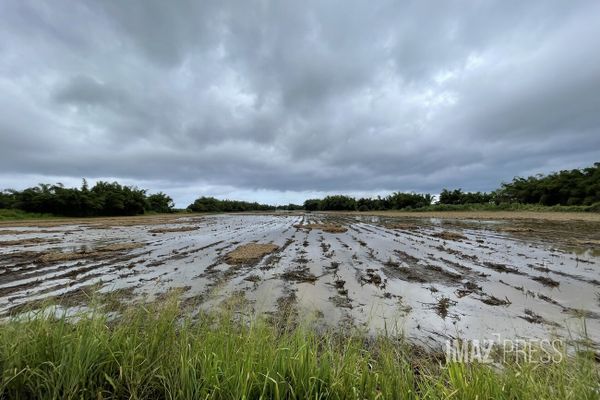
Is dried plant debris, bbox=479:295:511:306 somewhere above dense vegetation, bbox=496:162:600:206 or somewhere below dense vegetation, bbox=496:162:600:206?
below

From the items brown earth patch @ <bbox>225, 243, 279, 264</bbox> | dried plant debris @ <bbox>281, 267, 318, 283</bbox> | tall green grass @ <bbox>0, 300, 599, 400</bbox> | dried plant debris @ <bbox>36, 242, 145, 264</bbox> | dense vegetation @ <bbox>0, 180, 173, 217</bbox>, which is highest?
dense vegetation @ <bbox>0, 180, 173, 217</bbox>

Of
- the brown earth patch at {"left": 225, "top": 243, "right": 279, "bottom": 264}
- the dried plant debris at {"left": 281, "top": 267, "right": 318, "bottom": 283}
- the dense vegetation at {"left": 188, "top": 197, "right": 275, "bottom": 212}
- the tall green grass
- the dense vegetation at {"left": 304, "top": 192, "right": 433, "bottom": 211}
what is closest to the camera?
the tall green grass

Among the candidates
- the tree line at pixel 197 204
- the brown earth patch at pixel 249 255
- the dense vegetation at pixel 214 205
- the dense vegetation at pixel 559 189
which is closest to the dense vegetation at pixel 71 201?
the tree line at pixel 197 204

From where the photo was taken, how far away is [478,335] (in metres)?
4.37

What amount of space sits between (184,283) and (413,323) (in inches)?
236

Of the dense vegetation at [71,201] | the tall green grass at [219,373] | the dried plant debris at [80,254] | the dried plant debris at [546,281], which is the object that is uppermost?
the dense vegetation at [71,201]

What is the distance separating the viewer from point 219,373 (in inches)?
95.5

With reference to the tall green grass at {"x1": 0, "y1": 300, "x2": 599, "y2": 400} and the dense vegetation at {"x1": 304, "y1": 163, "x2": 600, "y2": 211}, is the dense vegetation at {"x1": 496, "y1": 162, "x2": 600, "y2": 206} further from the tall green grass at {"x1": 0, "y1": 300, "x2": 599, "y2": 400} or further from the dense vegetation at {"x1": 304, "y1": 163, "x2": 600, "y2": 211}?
the tall green grass at {"x1": 0, "y1": 300, "x2": 599, "y2": 400}

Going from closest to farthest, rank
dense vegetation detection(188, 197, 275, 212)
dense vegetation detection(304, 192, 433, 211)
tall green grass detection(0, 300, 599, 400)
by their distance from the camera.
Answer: tall green grass detection(0, 300, 599, 400) → dense vegetation detection(304, 192, 433, 211) → dense vegetation detection(188, 197, 275, 212)

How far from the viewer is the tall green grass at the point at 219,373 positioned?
83.2 inches

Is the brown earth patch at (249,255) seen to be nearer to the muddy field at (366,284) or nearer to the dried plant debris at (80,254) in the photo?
the muddy field at (366,284)

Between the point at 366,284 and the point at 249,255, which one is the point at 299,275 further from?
the point at 249,255

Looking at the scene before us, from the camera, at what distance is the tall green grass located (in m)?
2.11

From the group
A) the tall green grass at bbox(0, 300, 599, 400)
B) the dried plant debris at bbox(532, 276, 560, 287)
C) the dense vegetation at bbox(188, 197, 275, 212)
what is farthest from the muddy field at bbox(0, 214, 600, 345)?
the dense vegetation at bbox(188, 197, 275, 212)
